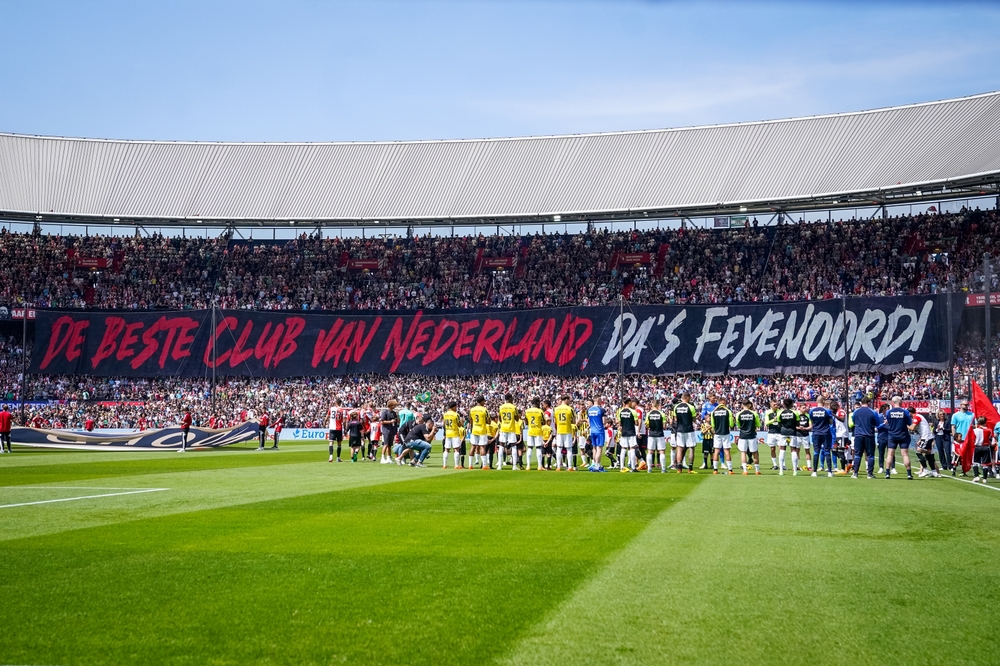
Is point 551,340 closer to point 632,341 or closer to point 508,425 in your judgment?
point 632,341

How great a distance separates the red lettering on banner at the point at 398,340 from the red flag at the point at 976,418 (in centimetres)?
3486

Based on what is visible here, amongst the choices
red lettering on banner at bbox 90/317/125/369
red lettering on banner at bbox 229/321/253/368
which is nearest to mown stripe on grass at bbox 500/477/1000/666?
red lettering on banner at bbox 229/321/253/368

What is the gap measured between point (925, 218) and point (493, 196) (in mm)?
25356

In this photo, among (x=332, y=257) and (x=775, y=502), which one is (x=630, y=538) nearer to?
(x=775, y=502)

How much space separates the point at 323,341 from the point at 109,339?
516 inches

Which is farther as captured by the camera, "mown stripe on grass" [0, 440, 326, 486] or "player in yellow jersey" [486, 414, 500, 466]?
"player in yellow jersey" [486, 414, 500, 466]

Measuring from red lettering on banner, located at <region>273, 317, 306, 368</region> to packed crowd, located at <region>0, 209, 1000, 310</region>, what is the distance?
3.11m

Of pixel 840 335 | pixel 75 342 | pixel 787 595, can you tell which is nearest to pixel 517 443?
pixel 787 595

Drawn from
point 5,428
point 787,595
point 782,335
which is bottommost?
point 5,428

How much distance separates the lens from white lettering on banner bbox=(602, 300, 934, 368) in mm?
43625

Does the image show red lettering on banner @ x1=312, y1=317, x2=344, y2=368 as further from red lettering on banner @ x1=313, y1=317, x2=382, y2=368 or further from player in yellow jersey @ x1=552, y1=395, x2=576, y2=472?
player in yellow jersey @ x1=552, y1=395, x2=576, y2=472

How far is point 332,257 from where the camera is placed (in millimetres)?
59781

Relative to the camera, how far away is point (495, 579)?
786cm

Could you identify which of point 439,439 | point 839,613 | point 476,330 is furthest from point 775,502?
point 476,330
